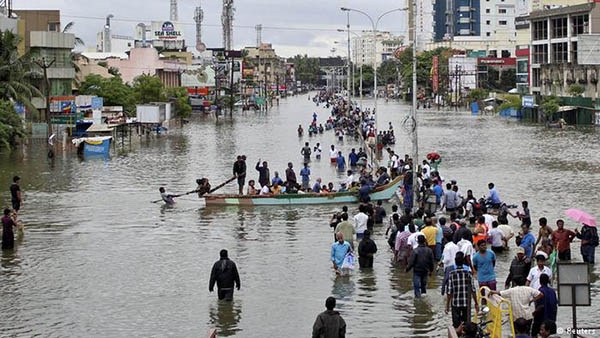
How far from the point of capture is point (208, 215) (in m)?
30.0

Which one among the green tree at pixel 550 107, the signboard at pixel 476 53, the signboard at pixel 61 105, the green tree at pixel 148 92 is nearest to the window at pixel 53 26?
the green tree at pixel 148 92

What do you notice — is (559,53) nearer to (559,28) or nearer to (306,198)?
(559,28)

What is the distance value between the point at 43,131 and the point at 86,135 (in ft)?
17.0

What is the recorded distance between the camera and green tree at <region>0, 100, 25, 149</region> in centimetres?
4938

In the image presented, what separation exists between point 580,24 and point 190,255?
74.3 meters

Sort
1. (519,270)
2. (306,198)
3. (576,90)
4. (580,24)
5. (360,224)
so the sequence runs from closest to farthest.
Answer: (519,270) < (360,224) < (306,198) < (576,90) < (580,24)

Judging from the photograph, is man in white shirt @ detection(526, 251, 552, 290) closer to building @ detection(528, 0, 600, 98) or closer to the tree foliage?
building @ detection(528, 0, 600, 98)

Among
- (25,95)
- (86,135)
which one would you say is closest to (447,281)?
(25,95)

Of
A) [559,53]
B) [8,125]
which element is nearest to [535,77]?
[559,53]

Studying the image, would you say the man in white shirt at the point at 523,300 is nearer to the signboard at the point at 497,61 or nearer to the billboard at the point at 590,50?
the billboard at the point at 590,50

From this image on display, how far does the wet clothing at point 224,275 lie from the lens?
57.8 feet

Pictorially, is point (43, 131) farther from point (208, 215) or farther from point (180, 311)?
point (180, 311)

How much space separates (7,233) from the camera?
926 inches

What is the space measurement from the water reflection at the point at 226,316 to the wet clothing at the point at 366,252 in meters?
3.28
